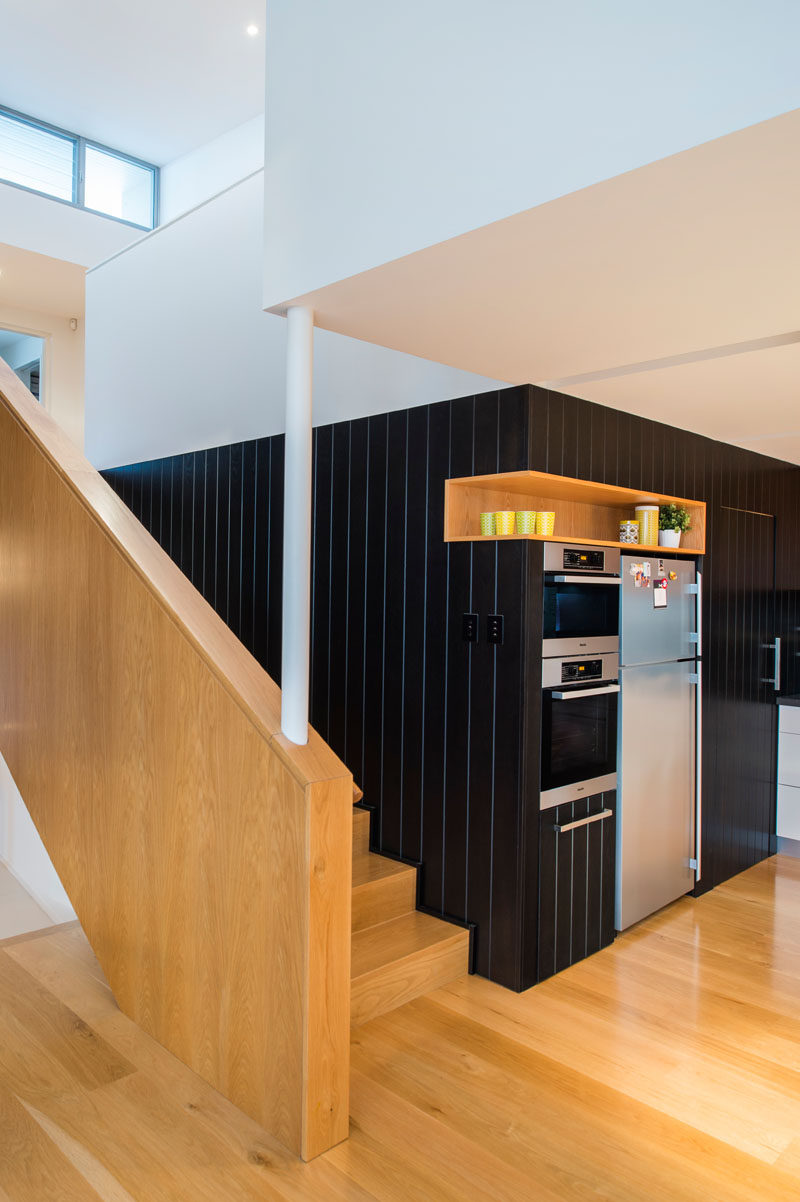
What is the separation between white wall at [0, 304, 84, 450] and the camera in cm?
780

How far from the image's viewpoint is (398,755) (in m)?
3.40

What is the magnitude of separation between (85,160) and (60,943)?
21.6 feet

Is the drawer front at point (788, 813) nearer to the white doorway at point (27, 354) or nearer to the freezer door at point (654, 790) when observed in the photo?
the freezer door at point (654, 790)

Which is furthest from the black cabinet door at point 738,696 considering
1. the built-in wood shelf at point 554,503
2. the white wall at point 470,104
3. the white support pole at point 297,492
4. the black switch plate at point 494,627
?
the white wall at point 470,104

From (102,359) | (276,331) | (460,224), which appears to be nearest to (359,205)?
(460,224)

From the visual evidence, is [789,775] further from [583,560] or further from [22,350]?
[22,350]

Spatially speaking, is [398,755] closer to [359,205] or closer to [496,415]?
[496,415]

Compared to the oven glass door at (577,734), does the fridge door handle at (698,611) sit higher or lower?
higher

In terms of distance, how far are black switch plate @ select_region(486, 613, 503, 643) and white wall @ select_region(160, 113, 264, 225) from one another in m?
4.86

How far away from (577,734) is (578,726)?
1.2 inches

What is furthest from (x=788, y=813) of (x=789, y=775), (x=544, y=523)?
(x=544, y=523)

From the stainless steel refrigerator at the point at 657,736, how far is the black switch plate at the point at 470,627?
0.72 metres

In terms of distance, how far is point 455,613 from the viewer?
3.17 m

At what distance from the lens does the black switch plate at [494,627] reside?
3.00m
